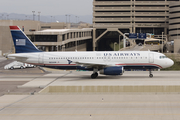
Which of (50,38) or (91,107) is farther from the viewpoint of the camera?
(50,38)

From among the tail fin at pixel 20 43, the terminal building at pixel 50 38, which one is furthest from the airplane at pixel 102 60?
the terminal building at pixel 50 38

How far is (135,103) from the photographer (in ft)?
79.3

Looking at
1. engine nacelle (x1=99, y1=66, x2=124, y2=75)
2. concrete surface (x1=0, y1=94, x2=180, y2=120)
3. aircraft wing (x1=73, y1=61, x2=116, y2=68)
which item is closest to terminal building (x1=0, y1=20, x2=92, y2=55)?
aircraft wing (x1=73, y1=61, x2=116, y2=68)

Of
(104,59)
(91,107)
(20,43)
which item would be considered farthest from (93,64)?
(91,107)

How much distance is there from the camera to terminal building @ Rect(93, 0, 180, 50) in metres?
158

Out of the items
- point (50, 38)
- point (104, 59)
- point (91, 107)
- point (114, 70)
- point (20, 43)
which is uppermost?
point (50, 38)

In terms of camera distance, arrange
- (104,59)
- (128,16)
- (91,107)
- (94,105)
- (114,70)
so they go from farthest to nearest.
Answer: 1. (128,16)
2. (104,59)
3. (114,70)
4. (94,105)
5. (91,107)

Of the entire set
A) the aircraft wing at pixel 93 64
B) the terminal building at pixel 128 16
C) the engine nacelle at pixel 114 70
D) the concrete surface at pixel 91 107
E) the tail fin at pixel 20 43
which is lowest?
the concrete surface at pixel 91 107

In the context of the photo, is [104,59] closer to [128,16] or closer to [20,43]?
[20,43]

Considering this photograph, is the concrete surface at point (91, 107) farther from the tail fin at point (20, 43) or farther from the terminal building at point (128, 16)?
the terminal building at point (128, 16)

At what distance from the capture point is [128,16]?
527ft

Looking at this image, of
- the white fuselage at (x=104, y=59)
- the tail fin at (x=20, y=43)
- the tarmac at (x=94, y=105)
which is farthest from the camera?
the tail fin at (x=20, y=43)

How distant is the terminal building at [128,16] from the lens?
519 ft

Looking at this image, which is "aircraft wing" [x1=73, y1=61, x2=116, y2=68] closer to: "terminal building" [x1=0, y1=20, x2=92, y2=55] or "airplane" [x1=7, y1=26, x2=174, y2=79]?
"airplane" [x1=7, y1=26, x2=174, y2=79]
